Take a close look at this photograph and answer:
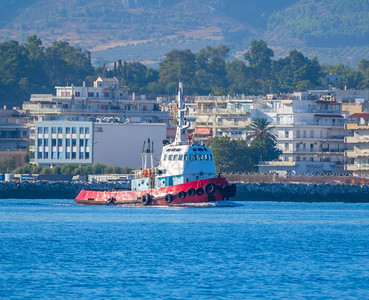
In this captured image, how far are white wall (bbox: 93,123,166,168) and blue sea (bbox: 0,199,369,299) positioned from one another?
72625 millimetres

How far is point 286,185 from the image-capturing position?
153250 millimetres

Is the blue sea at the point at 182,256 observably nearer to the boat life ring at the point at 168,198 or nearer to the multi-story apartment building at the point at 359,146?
the boat life ring at the point at 168,198

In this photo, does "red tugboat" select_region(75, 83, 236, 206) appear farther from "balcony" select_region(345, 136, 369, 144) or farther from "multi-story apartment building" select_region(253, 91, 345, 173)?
"multi-story apartment building" select_region(253, 91, 345, 173)

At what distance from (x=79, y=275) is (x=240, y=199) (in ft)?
280

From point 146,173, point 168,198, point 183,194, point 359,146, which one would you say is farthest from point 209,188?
point 359,146

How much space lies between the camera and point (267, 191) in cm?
15288

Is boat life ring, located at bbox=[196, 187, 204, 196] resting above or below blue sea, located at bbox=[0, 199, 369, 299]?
above

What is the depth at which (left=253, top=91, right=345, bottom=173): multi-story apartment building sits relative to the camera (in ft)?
589

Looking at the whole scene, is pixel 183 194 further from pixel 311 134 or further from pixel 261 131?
pixel 261 131

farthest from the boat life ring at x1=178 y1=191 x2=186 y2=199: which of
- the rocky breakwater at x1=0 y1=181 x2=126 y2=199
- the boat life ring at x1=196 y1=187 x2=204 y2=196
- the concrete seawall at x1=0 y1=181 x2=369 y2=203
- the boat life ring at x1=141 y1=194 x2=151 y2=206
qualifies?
the rocky breakwater at x1=0 y1=181 x2=126 y2=199

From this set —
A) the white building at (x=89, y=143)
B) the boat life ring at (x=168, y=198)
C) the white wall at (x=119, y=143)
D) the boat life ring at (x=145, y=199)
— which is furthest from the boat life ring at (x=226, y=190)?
the white wall at (x=119, y=143)

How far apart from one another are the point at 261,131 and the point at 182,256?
111 metres

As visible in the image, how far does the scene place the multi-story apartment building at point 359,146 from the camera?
6457 inches

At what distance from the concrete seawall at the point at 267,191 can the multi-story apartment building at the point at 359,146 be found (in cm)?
1291
